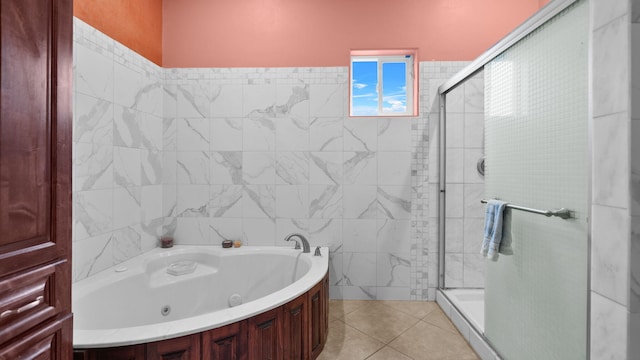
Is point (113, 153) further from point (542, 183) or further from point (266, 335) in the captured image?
point (542, 183)

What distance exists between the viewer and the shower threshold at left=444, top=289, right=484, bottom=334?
77.7 inches

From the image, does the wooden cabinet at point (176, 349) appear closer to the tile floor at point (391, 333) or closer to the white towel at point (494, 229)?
the tile floor at point (391, 333)

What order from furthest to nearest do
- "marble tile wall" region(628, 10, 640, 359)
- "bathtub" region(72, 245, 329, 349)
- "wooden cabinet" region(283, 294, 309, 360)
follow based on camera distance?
"wooden cabinet" region(283, 294, 309, 360), "bathtub" region(72, 245, 329, 349), "marble tile wall" region(628, 10, 640, 359)

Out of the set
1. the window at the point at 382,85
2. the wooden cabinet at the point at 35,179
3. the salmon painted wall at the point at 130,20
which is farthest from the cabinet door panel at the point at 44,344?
the window at the point at 382,85

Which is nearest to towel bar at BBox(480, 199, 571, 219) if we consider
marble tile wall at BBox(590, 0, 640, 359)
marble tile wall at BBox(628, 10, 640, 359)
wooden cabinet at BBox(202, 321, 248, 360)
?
marble tile wall at BBox(590, 0, 640, 359)

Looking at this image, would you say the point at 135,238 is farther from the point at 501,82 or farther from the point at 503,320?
the point at 501,82

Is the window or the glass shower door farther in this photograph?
the window

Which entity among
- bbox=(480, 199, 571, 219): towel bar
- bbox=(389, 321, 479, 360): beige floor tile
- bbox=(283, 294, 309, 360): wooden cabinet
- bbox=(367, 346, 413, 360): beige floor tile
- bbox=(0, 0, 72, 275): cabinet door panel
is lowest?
bbox=(367, 346, 413, 360): beige floor tile

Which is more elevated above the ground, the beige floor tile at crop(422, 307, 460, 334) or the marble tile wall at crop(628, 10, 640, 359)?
the marble tile wall at crop(628, 10, 640, 359)

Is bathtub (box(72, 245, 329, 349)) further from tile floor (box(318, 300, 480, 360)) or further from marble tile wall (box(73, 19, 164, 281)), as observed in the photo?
tile floor (box(318, 300, 480, 360))

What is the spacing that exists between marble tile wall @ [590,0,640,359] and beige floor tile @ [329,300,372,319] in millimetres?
1585

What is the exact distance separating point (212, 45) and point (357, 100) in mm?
1385

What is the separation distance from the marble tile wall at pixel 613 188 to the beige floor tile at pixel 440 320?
120cm

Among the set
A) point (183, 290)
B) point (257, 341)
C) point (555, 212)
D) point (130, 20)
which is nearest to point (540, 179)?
point (555, 212)
